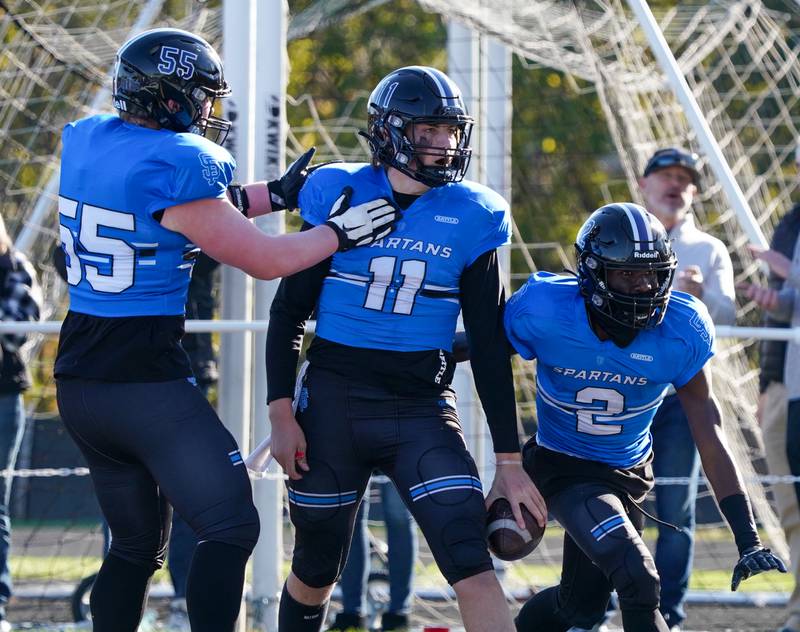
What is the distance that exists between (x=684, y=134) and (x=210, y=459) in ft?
17.2

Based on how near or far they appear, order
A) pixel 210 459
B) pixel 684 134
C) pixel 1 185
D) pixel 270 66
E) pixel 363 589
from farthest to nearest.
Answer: pixel 1 185
pixel 684 134
pixel 363 589
pixel 270 66
pixel 210 459

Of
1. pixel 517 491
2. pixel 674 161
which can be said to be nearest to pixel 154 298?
pixel 517 491

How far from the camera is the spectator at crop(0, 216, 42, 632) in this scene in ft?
18.7

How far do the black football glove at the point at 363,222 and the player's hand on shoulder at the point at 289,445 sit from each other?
548 millimetres

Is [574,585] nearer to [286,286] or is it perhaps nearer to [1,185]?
[286,286]

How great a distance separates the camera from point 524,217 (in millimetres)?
15312

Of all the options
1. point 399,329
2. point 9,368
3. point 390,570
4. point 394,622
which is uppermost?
point 399,329

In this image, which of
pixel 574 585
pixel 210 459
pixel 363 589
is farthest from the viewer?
pixel 363 589

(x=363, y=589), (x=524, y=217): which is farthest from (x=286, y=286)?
(x=524, y=217)

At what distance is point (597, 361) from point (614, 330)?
11 cm

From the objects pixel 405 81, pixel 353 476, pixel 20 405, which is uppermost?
pixel 405 81

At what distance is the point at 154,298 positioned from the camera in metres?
3.63

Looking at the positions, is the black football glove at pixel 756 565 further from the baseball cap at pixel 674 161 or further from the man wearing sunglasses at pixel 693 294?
the baseball cap at pixel 674 161

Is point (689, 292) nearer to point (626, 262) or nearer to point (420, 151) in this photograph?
point (626, 262)
